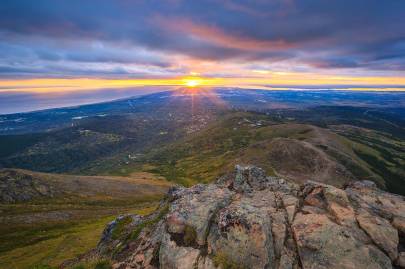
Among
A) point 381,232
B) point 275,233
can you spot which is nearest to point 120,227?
point 275,233

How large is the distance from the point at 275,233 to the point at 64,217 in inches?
3772

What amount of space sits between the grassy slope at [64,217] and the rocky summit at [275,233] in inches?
1164

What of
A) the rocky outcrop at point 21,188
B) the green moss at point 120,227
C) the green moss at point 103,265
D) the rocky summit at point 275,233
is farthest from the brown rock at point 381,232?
the rocky outcrop at point 21,188

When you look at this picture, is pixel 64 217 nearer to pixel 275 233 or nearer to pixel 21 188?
pixel 21 188

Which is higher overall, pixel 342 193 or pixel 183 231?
pixel 342 193

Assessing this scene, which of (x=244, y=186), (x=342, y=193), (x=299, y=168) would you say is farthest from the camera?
(x=299, y=168)

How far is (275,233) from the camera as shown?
84.3 feet

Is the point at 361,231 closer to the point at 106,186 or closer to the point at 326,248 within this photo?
the point at 326,248

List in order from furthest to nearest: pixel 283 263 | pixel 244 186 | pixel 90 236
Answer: pixel 90 236 < pixel 244 186 < pixel 283 263

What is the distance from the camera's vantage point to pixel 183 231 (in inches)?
1078

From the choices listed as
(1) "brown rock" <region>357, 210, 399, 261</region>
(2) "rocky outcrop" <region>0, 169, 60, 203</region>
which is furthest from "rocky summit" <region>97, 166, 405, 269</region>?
(2) "rocky outcrop" <region>0, 169, 60, 203</region>

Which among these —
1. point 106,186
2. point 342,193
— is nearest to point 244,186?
point 342,193

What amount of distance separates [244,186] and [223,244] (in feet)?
42.3

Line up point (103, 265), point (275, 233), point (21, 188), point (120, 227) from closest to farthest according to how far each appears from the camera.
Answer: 1. point (275, 233)
2. point (103, 265)
3. point (120, 227)
4. point (21, 188)
